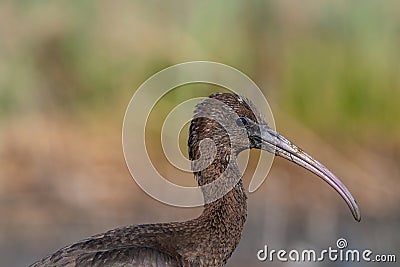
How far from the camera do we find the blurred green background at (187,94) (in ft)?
17.5

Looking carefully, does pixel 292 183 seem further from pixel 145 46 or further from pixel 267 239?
pixel 145 46

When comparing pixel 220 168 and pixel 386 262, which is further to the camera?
pixel 386 262

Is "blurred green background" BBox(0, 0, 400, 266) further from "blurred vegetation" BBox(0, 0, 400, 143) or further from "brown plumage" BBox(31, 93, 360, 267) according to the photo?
"brown plumage" BBox(31, 93, 360, 267)

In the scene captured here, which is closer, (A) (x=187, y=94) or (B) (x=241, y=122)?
(B) (x=241, y=122)

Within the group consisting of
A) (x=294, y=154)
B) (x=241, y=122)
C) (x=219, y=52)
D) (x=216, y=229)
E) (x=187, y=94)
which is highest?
(x=219, y=52)

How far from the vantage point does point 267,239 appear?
525cm

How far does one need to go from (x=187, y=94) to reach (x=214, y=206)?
196cm

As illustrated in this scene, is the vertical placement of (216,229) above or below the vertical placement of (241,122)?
below

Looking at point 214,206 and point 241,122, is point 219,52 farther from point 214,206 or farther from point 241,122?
point 214,206

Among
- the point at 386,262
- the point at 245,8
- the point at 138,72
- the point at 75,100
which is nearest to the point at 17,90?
the point at 75,100

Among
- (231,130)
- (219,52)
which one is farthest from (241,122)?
(219,52)

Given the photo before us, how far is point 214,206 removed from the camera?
338cm

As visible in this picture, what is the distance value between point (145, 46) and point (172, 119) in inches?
21.4

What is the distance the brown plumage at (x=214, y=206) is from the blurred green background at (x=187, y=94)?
1.87m
